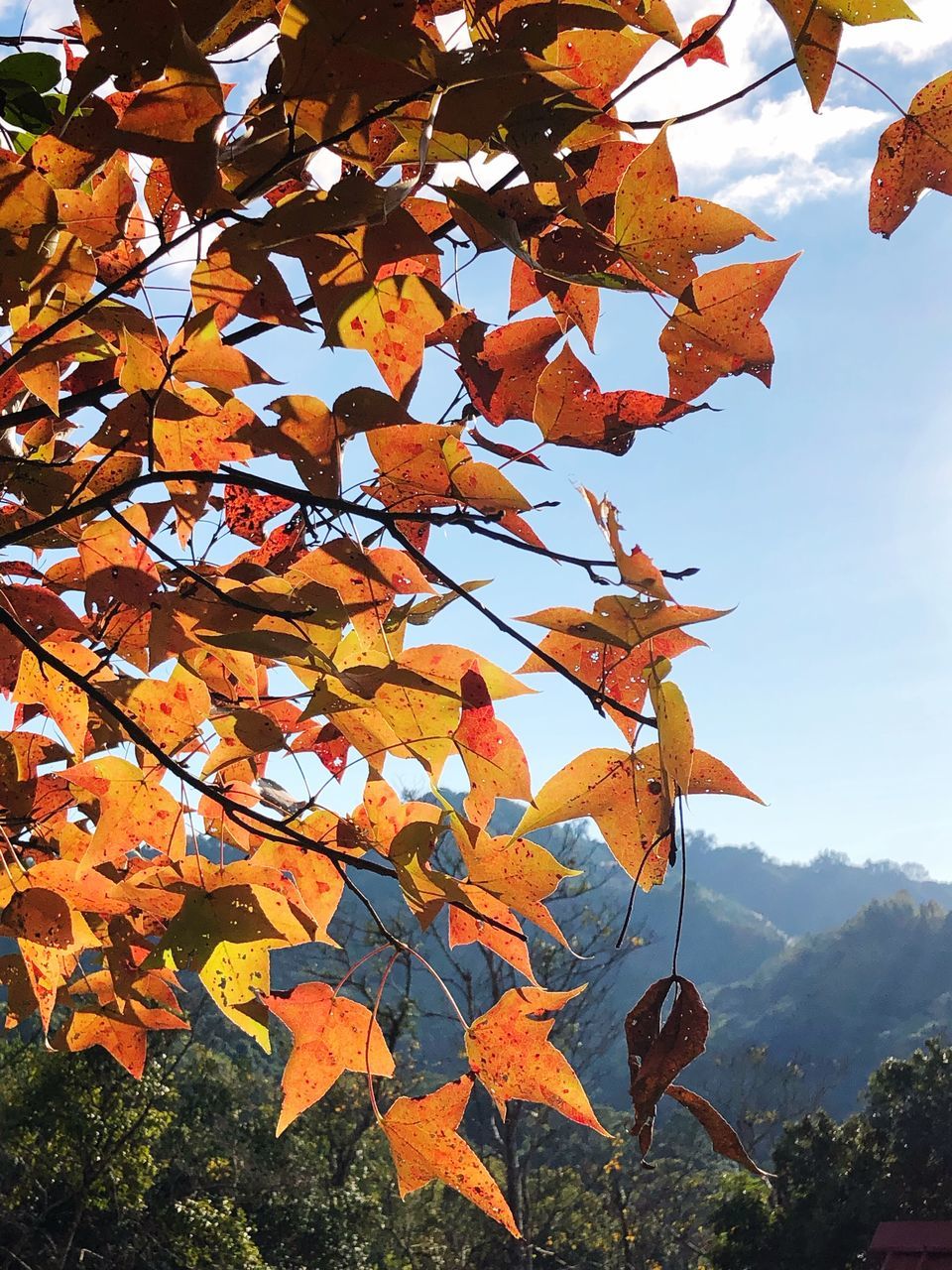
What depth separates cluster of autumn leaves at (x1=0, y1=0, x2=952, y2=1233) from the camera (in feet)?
0.99

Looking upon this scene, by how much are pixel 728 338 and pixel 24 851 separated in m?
0.58

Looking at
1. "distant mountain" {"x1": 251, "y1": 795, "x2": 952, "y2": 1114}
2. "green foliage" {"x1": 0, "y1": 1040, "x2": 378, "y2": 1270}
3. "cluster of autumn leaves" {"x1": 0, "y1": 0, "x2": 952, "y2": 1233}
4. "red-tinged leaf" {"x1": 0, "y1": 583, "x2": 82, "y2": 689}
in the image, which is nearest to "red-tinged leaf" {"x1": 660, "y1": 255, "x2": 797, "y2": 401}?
"cluster of autumn leaves" {"x1": 0, "y1": 0, "x2": 952, "y2": 1233}

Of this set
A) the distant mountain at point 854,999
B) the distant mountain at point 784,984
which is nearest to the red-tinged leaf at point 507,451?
the distant mountain at point 784,984

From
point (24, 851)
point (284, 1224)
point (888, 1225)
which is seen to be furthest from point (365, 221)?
point (284, 1224)

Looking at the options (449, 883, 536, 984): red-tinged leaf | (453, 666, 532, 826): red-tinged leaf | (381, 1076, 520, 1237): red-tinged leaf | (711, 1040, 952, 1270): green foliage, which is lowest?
(711, 1040, 952, 1270): green foliage

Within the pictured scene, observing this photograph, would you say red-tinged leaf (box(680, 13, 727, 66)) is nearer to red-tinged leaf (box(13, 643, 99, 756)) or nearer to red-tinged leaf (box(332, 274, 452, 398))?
red-tinged leaf (box(332, 274, 452, 398))

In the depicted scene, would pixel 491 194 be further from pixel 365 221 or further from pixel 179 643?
pixel 179 643

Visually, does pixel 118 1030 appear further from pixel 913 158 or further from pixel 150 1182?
pixel 150 1182

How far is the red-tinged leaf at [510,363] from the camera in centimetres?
40

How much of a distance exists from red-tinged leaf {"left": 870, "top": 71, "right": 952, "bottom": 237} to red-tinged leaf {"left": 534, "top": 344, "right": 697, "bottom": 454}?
115 mm

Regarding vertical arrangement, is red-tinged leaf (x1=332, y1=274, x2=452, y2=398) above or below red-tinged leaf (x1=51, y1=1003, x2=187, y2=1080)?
above

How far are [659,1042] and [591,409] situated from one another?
0.23m

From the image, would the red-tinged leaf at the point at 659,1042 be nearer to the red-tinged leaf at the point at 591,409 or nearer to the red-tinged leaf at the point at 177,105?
the red-tinged leaf at the point at 591,409

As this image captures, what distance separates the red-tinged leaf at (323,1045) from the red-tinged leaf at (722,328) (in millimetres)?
376
